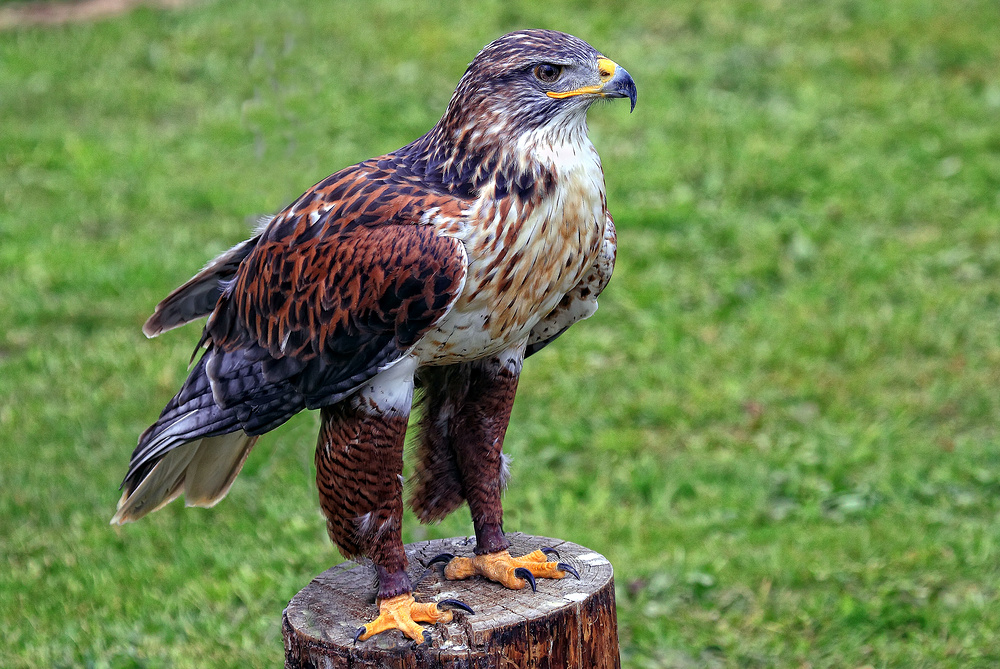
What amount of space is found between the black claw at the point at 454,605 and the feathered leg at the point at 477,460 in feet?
0.68

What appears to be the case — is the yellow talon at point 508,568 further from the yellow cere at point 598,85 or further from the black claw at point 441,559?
the yellow cere at point 598,85

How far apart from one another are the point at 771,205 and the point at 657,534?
359cm

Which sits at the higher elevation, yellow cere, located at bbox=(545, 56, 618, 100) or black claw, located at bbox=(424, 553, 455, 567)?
yellow cere, located at bbox=(545, 56, 618, 100)

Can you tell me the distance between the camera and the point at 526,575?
11.1ft

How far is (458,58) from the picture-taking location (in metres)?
10.3

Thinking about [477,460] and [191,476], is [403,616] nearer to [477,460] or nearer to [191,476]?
[477,460]

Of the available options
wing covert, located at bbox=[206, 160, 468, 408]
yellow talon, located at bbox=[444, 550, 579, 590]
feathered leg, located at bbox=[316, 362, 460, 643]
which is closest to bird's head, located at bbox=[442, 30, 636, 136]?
wing covert, located at bbox=[206, 160, 468, 408]

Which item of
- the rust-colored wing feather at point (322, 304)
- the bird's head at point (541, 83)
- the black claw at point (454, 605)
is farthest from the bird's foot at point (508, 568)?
the bird's head at point (541, 83)

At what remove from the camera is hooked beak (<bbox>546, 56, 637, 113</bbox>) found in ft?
9.62

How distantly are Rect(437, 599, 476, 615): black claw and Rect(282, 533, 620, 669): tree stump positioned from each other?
0.02m

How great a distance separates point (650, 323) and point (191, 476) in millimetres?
4166

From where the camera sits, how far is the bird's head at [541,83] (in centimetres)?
293

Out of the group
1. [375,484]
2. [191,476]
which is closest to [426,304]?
[375,484]

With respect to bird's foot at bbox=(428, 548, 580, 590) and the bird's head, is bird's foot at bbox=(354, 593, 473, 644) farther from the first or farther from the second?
the bird's head
